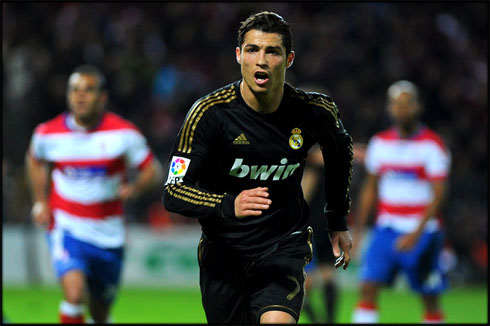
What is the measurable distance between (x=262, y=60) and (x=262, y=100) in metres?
0.27

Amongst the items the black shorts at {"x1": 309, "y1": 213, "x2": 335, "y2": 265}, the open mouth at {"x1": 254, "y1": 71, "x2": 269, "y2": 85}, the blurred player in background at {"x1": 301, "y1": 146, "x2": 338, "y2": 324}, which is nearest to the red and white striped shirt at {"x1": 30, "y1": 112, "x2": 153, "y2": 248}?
the blurred player in background at {"x1": 301, "y1": 146, "x2": 338, "y2": 324}

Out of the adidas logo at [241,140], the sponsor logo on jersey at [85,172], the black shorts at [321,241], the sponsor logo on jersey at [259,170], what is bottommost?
the black shorts at [321,241]

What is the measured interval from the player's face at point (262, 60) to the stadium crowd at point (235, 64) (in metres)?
8.36

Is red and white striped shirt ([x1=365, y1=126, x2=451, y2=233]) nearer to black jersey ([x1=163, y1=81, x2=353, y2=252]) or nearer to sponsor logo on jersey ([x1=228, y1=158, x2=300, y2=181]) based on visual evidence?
black jersey ([x1=163, y1=81, x2=353, y2=252])

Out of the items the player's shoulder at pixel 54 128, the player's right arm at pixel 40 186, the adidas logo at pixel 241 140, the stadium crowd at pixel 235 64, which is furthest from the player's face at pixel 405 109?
the stadium crowd at pixel 235 64

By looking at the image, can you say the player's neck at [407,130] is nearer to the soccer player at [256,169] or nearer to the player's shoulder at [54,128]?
the player's shoulder at [54,128]

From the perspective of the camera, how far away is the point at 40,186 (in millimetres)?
6906

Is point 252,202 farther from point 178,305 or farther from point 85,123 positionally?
point 178,305

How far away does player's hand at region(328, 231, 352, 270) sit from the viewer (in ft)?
14.8

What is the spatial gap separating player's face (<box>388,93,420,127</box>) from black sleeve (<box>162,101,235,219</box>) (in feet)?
13.1

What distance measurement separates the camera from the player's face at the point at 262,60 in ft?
13.5

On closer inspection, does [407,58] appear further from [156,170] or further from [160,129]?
[156,170]

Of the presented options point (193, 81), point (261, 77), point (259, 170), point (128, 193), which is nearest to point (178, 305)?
point (128, 193)

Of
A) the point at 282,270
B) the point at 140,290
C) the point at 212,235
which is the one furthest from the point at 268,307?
the point at 140,290
